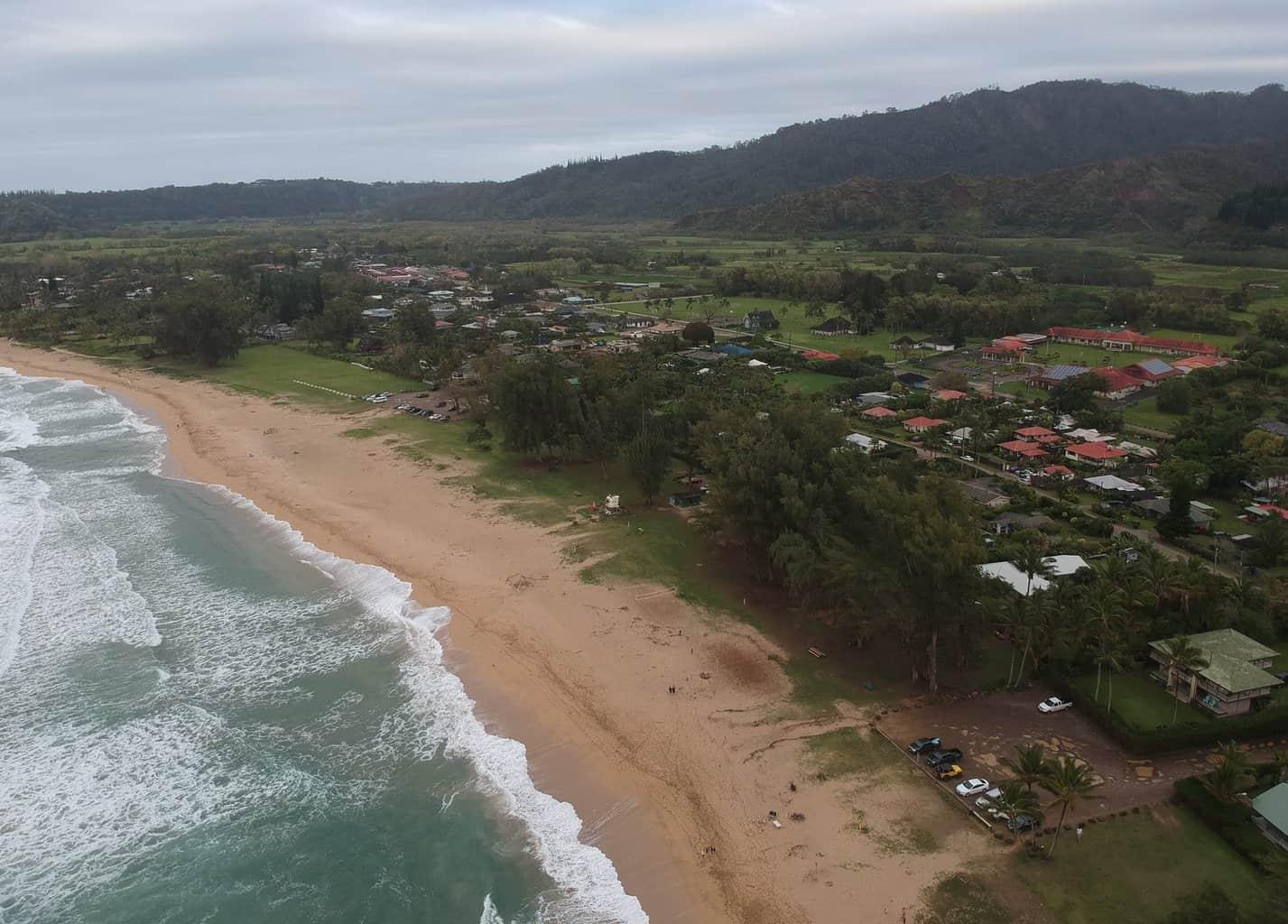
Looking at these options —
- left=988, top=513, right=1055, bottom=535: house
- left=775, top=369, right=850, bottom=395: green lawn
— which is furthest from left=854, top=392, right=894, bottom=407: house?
left=988, top=513, right=1055, bottom=535: house

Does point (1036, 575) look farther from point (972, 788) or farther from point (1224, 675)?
point (972, 788)

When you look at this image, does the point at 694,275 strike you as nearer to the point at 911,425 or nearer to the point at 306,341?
the point at 306,341

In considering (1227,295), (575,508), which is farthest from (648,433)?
(1227,295)

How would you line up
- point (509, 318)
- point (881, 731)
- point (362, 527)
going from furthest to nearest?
point (509, 318) → point (362, 527) → point (881, 731)

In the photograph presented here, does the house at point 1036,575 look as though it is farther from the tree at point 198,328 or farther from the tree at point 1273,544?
the tree at point 198,328

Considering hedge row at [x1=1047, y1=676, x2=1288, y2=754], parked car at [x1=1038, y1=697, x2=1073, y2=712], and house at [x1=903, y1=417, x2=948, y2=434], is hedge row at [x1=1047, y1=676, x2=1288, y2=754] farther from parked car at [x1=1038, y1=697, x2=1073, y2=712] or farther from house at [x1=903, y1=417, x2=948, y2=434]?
house at [x1=903, y1=417, x2=948, y2=434]
